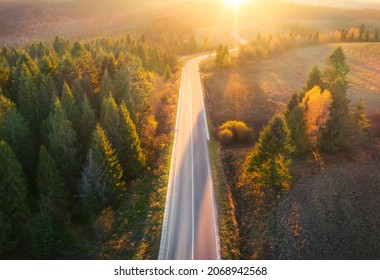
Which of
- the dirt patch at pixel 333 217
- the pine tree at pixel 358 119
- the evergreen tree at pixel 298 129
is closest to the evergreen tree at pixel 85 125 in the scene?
the dirt patch at pixel 333 217

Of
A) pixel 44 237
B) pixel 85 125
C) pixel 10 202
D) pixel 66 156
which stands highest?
pixel 85 125

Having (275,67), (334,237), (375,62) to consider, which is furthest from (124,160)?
(375,62)

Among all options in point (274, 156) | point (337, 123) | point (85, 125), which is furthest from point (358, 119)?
point (85, 125)

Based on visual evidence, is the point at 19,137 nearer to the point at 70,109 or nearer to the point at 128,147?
the point at 70,109

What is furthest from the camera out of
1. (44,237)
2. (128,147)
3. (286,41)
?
(286,41)

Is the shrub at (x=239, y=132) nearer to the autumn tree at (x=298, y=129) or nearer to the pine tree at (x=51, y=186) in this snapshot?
the autumn tree at (x=298, y=129)

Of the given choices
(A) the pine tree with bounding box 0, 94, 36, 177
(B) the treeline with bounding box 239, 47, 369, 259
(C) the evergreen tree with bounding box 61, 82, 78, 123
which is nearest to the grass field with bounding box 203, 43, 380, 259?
(B) the treeline with bounding box 239, 47, 369, 259
